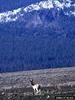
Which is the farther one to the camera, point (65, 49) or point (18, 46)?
point (18, 46)

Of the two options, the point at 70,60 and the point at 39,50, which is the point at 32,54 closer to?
the point at 39,50

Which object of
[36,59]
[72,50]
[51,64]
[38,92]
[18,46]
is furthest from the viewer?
[18,46]

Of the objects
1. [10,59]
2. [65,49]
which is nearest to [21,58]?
[10,59]

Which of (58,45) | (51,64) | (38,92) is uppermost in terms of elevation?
(58,45)

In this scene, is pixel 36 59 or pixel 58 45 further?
pixel 58 45

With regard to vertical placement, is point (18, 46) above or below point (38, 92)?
above

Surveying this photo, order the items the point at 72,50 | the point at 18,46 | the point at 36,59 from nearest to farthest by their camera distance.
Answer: the point at 36,59, the point at 72,50, the point at 18,46

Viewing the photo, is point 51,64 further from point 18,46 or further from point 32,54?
point 18,46

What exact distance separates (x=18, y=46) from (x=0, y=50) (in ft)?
27.1

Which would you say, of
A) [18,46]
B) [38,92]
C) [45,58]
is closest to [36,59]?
[45,58]

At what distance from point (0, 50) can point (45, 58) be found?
34.9 m

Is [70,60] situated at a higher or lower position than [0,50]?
lower

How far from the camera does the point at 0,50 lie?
647 feet

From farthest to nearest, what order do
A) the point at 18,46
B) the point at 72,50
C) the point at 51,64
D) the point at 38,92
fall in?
the point at 18,46
the point at 72,50
the point at 51,64
the point at 38,92
